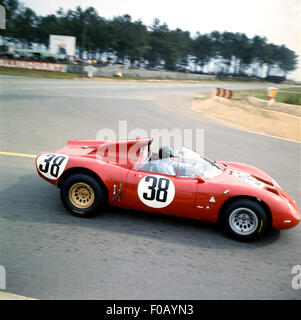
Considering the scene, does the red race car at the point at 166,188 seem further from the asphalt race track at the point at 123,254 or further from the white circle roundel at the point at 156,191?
the asphalt race track at the point at 123,254

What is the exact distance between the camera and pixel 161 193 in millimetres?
4289

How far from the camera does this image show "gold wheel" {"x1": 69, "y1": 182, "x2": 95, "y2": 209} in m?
4.56

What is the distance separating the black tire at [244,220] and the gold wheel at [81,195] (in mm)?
1898

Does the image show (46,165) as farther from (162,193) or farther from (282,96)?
(282,96)

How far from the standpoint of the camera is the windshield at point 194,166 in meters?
4.53

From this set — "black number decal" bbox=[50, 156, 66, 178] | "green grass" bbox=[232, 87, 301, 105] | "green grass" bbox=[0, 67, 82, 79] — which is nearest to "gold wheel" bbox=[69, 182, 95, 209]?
"black number decal" bbox=[50, 156, 66, 178]

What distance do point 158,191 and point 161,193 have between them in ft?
0.16

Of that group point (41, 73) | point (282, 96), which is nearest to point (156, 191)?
point (282, 96)

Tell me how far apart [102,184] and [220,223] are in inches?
68.3

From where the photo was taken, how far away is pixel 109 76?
37844 millimetres

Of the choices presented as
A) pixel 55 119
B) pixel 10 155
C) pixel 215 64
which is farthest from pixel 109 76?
pixel 215 64

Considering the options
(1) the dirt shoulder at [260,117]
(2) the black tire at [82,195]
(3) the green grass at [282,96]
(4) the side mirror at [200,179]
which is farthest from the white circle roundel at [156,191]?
(3) the green grass at [282,96]

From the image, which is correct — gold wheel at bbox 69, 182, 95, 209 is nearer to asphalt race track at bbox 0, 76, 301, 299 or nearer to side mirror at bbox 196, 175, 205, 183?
asphalt race track at bbox 0, 76, 301, 299
